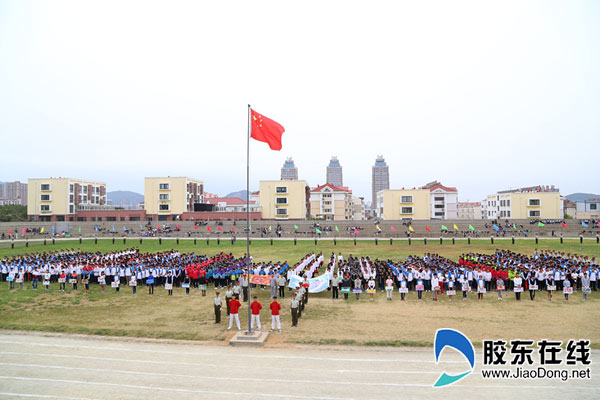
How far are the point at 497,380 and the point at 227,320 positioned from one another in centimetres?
1016

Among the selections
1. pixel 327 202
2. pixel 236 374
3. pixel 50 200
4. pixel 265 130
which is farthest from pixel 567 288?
pixel 50 200

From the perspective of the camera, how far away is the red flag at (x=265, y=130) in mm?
14180

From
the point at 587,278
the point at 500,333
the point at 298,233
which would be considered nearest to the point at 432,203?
the point at 298,233

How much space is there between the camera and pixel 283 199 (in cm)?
7925

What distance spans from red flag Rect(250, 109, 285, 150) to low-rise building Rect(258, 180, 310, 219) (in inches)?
2518

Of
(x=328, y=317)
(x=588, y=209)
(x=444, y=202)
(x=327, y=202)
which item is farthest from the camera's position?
(x=588, y=209)

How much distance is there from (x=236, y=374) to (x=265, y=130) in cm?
838

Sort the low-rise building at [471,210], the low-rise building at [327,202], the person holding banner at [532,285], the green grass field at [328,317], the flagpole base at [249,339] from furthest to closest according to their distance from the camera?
Result: the low-rise building at [471,210] < the low-rise building at [327,202] < the person holding banner at [532,285] < the green grass field at [328,317] < the flagpole base at [249,339]

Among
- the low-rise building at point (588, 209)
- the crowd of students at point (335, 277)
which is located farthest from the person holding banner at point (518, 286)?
the low-rise building at point (588, 209)

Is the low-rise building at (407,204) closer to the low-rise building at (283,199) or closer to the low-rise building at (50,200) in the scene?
the low-rise building at (283,199)

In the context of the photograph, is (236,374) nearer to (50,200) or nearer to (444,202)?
(50,200)

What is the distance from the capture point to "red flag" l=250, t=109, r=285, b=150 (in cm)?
1418

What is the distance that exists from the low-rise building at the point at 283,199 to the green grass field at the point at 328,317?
56470mm

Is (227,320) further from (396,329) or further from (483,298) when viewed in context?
(483,298)
